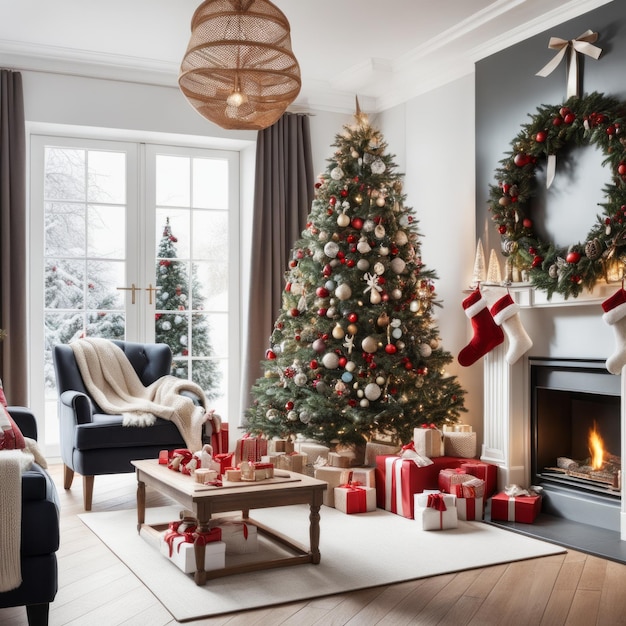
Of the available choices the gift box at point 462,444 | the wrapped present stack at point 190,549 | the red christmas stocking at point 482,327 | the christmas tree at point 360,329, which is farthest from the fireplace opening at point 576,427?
the wrapped present stack at point 190,549

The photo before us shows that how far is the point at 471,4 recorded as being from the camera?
464cm

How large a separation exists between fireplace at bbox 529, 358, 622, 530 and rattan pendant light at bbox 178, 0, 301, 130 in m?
2.19

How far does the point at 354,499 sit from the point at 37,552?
2164 mm

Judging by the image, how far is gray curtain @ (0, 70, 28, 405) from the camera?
5277 mm

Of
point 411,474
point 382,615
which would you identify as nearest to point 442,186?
point 411,474

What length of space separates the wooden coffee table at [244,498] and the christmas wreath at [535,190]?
177 cm

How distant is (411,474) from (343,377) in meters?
0.74

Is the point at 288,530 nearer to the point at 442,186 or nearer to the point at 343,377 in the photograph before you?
the point at 343,377

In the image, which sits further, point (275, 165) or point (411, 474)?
point (275, 165)

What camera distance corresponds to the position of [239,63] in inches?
118

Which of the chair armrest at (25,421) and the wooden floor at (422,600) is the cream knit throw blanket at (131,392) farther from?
the wooden floor at (422,600)

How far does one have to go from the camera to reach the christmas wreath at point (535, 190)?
390 centimetres

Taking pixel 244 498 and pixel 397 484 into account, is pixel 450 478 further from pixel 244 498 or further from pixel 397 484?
pixel 244 498

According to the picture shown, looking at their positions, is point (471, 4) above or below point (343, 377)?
above
